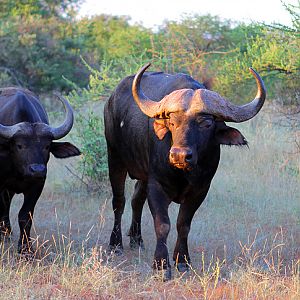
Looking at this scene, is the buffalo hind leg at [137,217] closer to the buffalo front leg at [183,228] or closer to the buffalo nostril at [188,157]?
the buffalo front leg at [183,228]

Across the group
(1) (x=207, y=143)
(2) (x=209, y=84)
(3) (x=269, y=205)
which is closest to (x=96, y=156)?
(3) (x=269, y=205)

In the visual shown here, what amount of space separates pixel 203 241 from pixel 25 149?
7.90ft

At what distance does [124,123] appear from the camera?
7473 mm

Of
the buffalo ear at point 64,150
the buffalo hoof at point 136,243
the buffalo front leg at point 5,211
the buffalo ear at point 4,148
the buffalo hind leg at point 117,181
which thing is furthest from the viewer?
the buffalo hind leg at point 117,181

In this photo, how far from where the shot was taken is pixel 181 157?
18.3 ft

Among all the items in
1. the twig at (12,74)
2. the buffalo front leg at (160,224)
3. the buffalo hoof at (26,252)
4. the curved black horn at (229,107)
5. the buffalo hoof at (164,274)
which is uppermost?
the curved black horn at (229,107)

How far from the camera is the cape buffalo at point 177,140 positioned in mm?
5844

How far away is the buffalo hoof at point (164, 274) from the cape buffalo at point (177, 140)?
0.02 metres

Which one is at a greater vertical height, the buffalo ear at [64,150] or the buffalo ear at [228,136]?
the buffalo ear at [228,136]

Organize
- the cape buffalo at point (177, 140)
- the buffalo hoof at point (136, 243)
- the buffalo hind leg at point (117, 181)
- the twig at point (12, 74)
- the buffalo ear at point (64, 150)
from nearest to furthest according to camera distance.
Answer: the cape buffalo at point (177, 140)
the buffalo ear at point (64, 150)
the buffalo hoof at point (136, 243)
the buffalo hind leg at point (117, 181)
the twig at point (12, 74)

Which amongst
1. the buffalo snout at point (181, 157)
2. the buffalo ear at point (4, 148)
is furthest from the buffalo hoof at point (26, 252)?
the buffalo snout at point (181, 157)

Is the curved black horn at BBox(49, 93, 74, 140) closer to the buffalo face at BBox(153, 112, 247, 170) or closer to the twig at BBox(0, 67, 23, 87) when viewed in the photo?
the buffalo face at BBox(153, 112, 247, 170)

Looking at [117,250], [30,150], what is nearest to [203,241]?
[117,250]

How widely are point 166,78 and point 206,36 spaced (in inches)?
599
